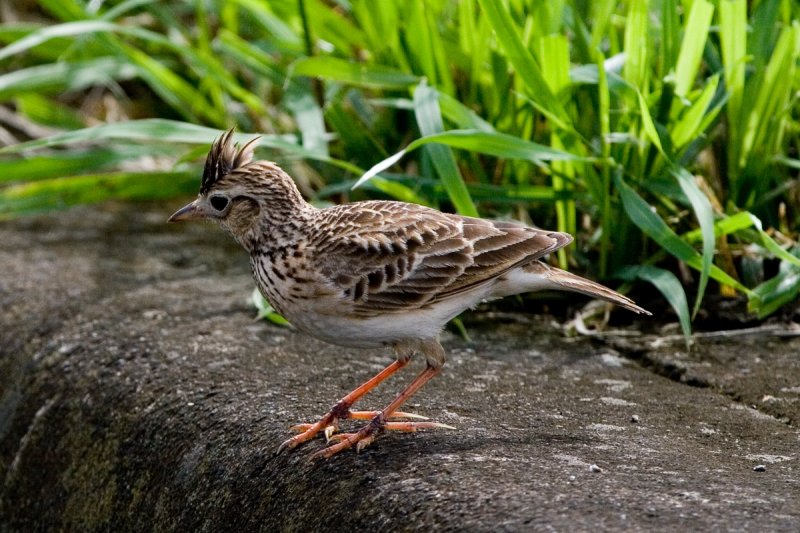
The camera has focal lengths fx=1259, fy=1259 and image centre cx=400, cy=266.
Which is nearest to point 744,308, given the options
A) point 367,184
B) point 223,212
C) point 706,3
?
point 706,3

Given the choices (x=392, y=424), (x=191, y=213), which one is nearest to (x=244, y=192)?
(x=191, y=213)

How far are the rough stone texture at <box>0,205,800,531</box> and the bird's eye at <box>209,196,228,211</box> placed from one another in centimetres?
55

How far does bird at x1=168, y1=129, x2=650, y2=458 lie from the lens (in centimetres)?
394

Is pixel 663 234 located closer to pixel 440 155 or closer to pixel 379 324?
pixel 440 155

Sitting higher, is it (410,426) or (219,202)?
(219,202)

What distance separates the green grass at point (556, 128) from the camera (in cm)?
476

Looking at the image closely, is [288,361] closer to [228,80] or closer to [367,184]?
[367,184]

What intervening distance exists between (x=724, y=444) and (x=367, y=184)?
83.8 inches

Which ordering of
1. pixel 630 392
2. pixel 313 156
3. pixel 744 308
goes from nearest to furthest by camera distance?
pixel 630 392, pixel 744 308, pixel 313 156

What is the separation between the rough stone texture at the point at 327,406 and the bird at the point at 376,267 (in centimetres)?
24

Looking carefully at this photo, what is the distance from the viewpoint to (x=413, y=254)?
4.09 meters

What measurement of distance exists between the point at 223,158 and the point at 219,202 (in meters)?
0.16

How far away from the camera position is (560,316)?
16.8ft

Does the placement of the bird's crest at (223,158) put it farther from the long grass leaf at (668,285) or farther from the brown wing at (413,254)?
the long grass leaf at (668,285)
